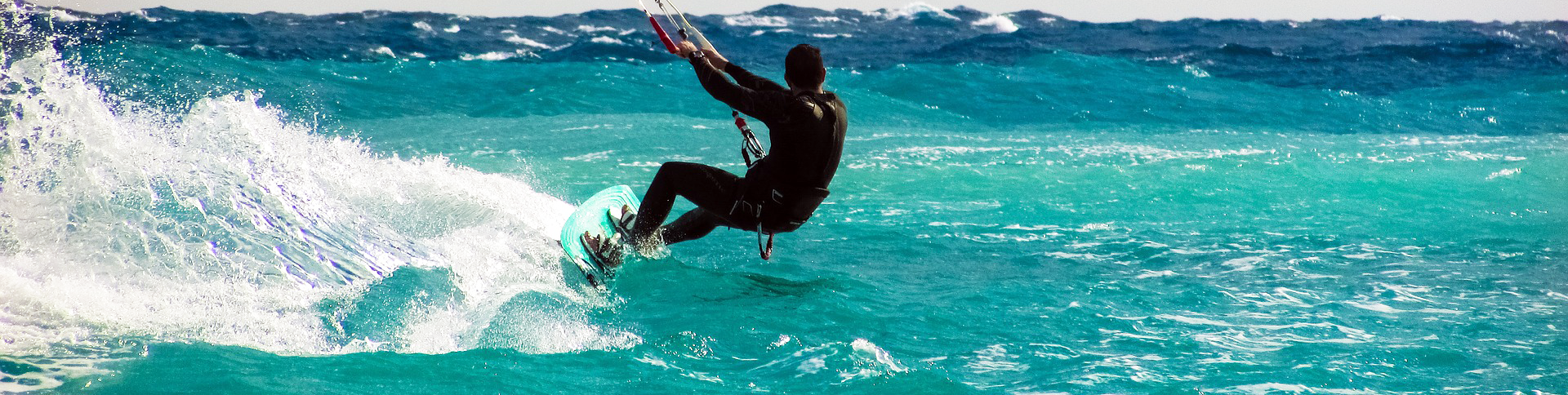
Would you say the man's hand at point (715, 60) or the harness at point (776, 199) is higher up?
the man's hand at point (715, 60)

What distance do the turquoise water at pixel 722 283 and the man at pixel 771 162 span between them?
0.46m

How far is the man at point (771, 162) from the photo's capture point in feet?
14.3

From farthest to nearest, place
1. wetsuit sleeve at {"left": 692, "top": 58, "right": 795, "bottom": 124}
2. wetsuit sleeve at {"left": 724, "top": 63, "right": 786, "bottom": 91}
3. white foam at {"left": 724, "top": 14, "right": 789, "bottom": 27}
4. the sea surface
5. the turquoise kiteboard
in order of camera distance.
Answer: white foam at {"left": 724, "top": 14, "right": 789, "bottom": 27} < the turquoise kiteboard < wetsuit sleeve at {"left": 724, "top": 63, "right": 786, "bottom": 91} < wetsuit sleeve at {"left": 692, "top": 58, "right": 795, "bottom": 124} < the sea surface

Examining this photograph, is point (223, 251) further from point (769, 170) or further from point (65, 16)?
point (65, 16)

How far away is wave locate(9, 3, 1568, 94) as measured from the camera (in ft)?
73.2

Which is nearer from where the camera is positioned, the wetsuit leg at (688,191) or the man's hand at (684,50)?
the man's hand at (684,50)

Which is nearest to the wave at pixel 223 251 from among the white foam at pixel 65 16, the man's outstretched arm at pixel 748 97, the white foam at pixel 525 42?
the man's outstretched arm at pixel 748 97

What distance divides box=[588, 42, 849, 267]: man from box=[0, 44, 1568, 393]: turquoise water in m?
0.46

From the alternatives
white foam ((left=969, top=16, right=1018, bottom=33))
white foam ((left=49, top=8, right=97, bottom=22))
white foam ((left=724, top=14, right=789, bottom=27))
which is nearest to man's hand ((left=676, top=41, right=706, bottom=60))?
white foam ((left=49, top=8, right=97, bottom=22))

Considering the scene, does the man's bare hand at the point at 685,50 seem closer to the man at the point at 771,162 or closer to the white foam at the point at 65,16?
the man at the point at 771,162

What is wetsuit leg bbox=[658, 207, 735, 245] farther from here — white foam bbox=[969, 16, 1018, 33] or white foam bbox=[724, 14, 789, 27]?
white foam bbox=[969, 16, 1018, 33]

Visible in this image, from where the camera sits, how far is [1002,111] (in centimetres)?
1911

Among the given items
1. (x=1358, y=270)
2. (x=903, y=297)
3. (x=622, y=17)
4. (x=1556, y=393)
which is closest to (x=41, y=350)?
(x=903, y=297)

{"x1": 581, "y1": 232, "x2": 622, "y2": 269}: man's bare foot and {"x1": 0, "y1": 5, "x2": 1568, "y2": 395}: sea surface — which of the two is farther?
{"x1": 581, "y1": 232, "x2": 622, "y2": 269}: man's bare foot
